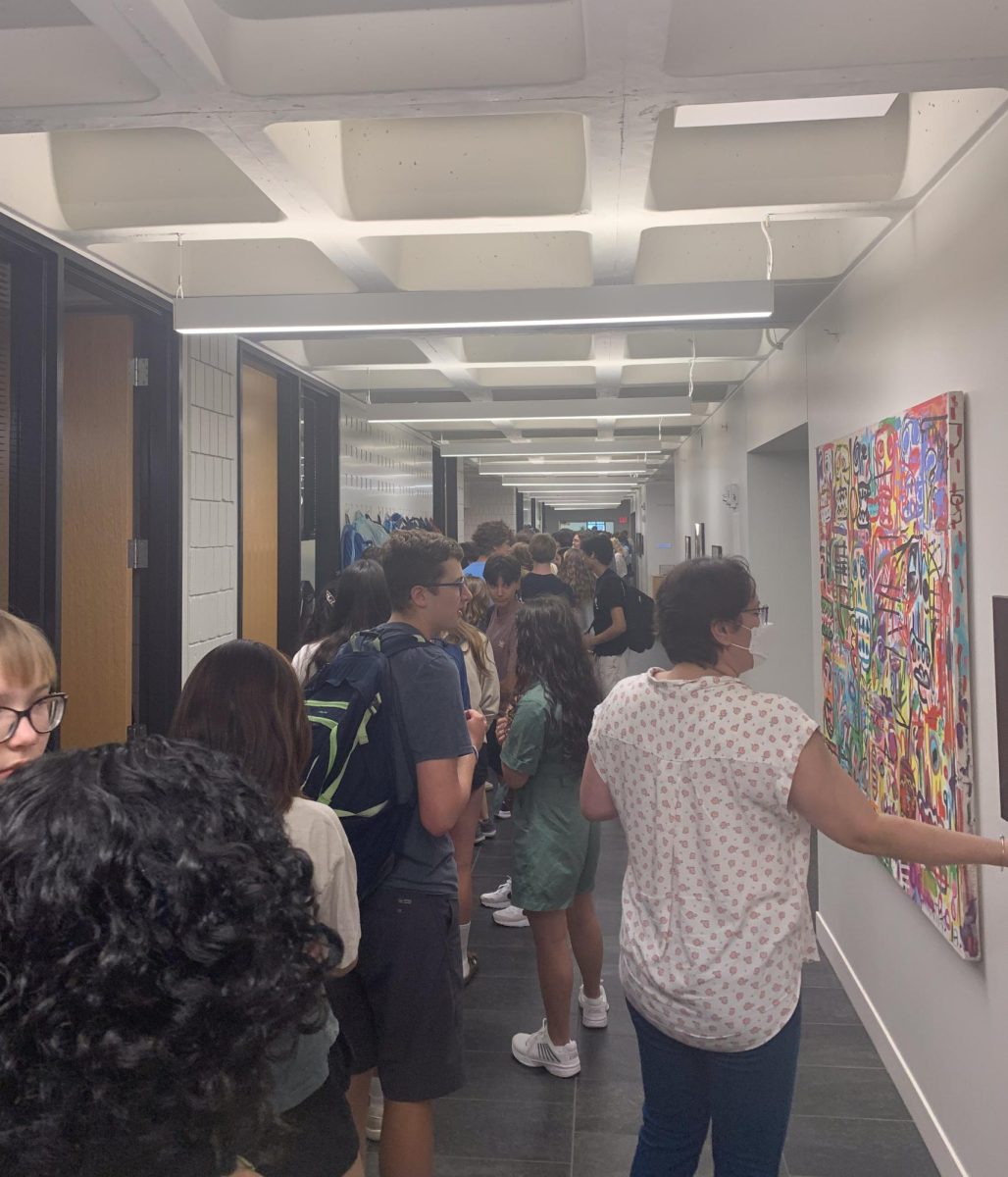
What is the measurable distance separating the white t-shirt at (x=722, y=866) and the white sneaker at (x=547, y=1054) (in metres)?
1.43

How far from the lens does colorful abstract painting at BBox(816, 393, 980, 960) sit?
8.27ft

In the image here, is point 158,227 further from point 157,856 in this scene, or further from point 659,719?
point 157,856

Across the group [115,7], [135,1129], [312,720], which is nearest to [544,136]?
[115,7]

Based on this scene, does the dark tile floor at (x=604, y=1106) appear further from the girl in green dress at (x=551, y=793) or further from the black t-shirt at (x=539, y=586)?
the black t-shirt at (x=539, y=586)

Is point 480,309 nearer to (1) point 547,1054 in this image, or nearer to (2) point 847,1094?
(1) point 547,1054

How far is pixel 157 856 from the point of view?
0.68 meters

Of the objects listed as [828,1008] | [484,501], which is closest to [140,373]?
[828,1008]

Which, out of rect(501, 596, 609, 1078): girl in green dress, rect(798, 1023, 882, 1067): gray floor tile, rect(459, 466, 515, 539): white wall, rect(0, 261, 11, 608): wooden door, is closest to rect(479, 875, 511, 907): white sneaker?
rect(501, 596, 609, 1078): girl in green dress

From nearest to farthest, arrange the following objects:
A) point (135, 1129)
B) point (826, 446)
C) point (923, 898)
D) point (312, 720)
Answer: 1. point (135, 1129)
2. point (312, 720)
3. point (923, 898)
4. point (826, 446)

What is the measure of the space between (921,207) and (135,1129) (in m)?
3.00

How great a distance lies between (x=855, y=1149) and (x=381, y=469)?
6345mm

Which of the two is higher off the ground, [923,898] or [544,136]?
[544,136]

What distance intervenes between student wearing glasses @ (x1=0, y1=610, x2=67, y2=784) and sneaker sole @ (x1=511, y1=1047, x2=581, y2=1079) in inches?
93.0

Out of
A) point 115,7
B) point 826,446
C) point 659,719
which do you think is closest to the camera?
point 115,7
